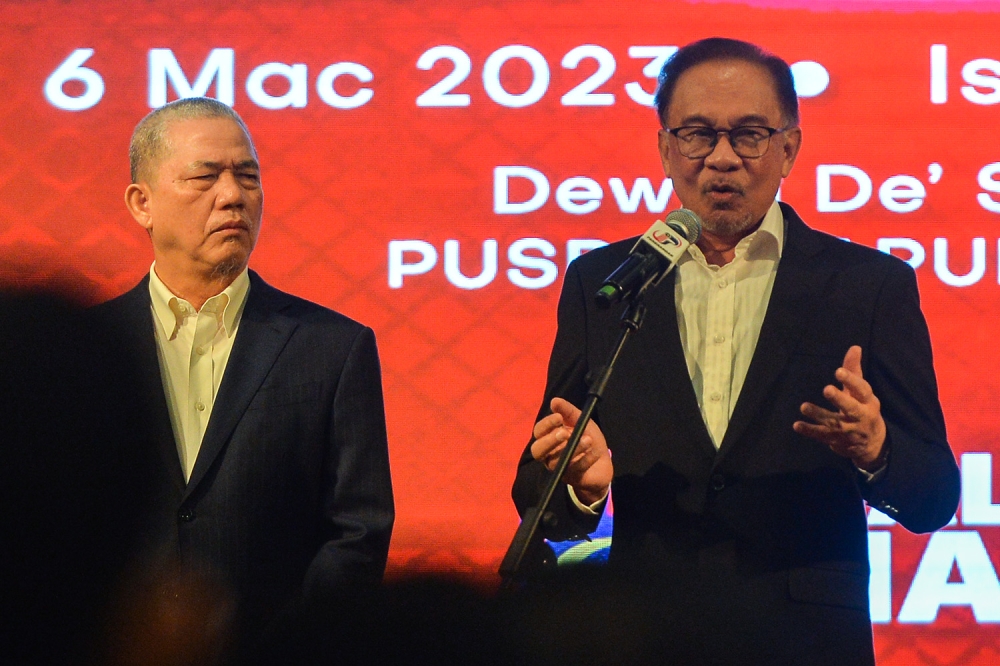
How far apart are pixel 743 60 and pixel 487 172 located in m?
1.31

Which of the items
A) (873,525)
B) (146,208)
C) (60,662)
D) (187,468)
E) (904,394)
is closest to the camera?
(60,662)

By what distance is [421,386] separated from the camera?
11.9ft

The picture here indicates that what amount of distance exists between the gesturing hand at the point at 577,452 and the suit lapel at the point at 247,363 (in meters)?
0.67

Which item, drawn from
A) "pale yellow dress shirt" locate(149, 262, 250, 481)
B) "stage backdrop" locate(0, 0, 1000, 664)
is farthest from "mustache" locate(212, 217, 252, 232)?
"stage backdrop" locate(0, 0, 1000, 664)

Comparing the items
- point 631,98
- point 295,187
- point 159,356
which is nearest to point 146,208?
point 159,356

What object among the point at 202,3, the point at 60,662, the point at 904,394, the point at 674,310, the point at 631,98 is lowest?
the point at 60,662

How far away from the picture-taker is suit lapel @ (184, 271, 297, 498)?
2.33 m

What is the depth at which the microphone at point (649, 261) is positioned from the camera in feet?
6.00

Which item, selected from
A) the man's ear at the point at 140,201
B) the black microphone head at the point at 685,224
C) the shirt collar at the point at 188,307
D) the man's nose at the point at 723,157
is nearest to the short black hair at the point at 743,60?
the man's nose at the point at 723,157

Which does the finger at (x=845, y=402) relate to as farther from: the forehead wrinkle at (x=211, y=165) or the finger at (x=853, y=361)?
the forehead wrinkle at (x=211, y=165)

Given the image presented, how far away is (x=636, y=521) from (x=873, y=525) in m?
1.54

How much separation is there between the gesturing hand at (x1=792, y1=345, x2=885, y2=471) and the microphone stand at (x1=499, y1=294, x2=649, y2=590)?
0.30 m

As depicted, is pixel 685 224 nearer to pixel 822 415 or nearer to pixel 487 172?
pixel 822 415

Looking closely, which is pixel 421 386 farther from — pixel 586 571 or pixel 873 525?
pixel 586 571
